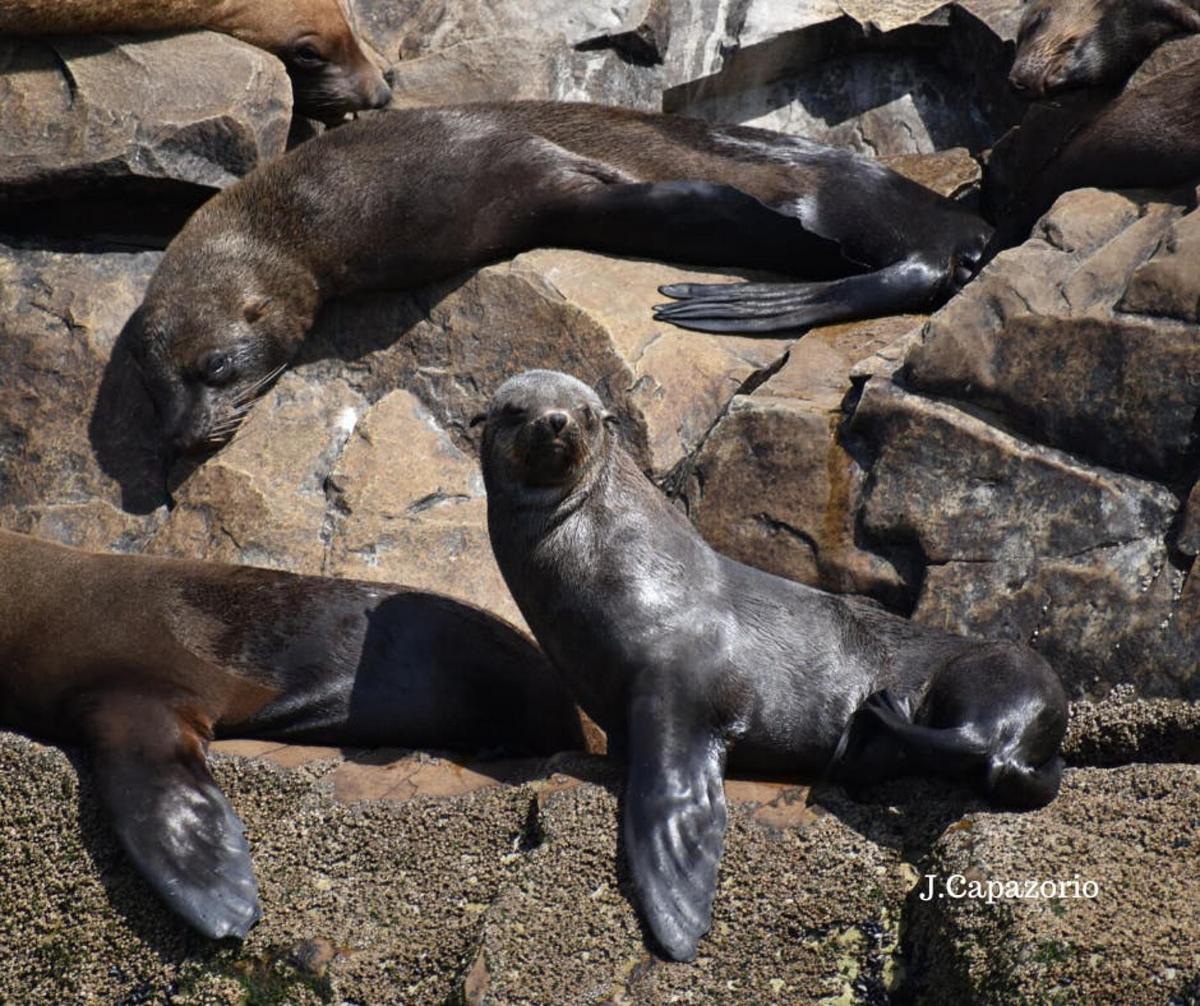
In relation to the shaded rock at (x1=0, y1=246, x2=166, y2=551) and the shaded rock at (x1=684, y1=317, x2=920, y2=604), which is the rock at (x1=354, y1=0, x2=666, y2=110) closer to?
the shaded rock at (x1=0, y1=246, x2=166, y2=551)

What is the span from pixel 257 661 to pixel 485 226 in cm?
321

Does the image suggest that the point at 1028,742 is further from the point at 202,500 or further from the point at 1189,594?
the point at 202,500

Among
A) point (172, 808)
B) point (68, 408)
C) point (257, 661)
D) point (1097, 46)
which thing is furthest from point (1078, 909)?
point (1097, 46)

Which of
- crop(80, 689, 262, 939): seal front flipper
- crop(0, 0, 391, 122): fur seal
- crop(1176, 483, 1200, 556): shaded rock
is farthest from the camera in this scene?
crop(0, 0, 391, 122): fur seal

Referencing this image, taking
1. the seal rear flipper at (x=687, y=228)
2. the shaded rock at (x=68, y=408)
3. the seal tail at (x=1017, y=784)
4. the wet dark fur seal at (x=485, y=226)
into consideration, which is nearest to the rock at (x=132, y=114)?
the wet dark fur seal at (x=485, y=226)

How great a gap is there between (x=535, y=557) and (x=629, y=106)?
5733mm

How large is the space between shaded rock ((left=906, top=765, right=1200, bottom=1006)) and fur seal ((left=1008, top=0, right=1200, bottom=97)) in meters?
5.23

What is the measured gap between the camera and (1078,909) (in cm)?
501

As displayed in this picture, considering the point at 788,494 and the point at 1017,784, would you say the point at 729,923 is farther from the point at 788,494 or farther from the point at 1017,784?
the point at 788,494

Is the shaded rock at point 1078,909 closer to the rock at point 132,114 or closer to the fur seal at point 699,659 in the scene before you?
the fur seal at point 699,659

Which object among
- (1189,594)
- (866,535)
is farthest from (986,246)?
(1189,594)

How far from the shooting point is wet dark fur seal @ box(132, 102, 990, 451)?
9.38 meters

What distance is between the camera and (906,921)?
17.3ft

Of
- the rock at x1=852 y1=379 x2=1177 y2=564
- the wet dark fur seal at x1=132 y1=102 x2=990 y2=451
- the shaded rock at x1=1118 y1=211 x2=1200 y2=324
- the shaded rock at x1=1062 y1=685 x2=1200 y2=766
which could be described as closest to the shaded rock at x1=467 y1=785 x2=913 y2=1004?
the shaded rock at x1=1062 y1=685 x2=1200 y2=766
